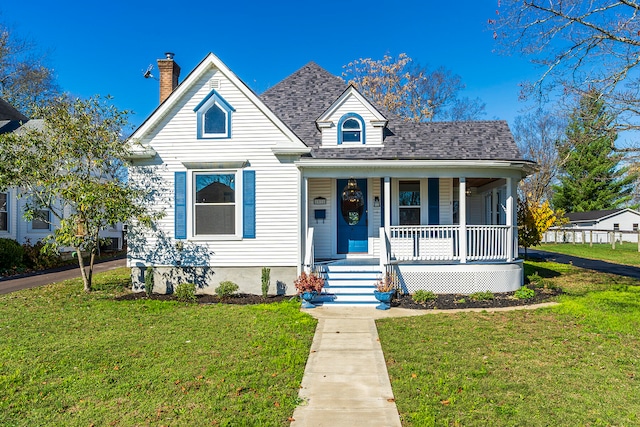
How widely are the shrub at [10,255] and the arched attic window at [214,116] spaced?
10.1 meters

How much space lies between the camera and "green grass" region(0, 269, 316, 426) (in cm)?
445

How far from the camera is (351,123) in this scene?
12891mm

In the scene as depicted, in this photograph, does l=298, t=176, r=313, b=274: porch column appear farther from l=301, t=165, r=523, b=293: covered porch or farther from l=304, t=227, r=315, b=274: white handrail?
l=304, t=227, r=315, b=274: white handrail

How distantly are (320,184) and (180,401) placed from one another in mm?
9054

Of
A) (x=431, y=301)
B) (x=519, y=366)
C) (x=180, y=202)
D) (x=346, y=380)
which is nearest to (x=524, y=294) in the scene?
(x=431, y=301)

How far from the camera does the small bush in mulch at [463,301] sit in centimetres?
1012

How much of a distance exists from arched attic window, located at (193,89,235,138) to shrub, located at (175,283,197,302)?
4111 mm

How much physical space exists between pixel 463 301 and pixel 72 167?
1038 cm

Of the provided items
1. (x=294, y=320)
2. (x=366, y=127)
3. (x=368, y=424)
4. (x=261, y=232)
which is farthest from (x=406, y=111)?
(x=368, y=424)

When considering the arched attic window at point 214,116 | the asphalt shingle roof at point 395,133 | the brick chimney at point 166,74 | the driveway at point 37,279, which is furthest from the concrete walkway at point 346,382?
the driveway at point 37,279

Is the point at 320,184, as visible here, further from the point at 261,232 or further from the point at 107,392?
the point at 107,392

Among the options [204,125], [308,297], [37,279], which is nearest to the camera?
[308,297]

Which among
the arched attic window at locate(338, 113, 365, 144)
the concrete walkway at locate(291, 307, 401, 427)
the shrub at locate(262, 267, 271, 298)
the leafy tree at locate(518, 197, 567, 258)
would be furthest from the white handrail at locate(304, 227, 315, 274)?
the leafy tree at locate(518, 197, 567, 258)

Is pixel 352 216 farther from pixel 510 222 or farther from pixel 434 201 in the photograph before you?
pixel 510 222
